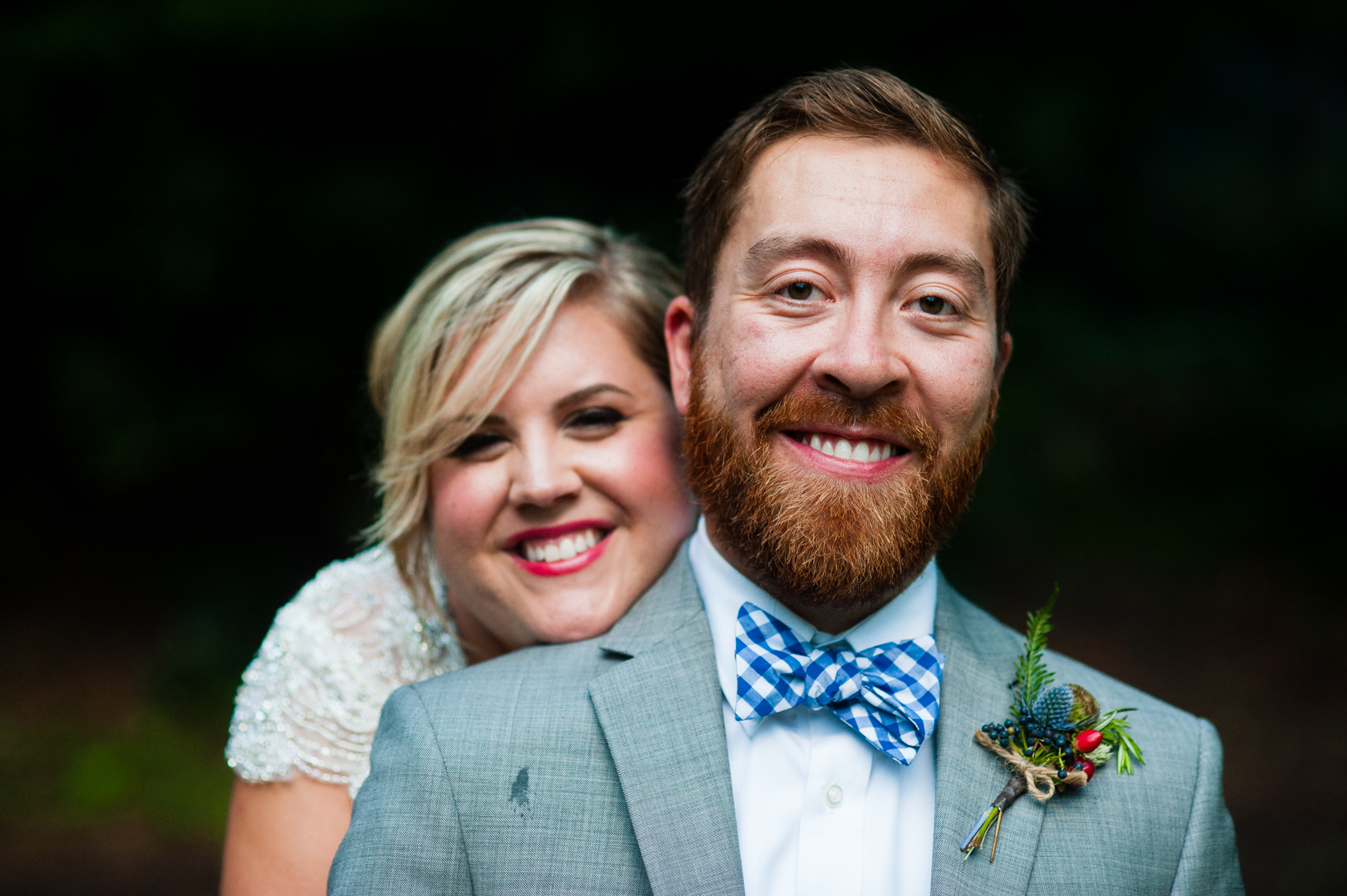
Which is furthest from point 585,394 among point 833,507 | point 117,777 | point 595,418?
point 117,777

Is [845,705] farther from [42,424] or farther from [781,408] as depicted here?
[42,424]

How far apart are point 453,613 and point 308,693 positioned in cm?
48

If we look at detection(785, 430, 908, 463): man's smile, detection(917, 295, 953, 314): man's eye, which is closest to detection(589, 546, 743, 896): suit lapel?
detection(785, 430, 908, 463): man's smile

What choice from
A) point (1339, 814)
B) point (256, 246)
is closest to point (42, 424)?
point (256, 246)

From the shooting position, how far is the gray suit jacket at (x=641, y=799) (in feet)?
7.34

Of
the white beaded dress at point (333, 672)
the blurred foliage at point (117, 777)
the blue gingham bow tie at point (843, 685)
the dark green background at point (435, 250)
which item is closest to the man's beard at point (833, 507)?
the blue gingham bow tie at point (843, 685)

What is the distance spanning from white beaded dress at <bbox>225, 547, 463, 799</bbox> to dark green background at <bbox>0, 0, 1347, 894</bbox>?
193 cm

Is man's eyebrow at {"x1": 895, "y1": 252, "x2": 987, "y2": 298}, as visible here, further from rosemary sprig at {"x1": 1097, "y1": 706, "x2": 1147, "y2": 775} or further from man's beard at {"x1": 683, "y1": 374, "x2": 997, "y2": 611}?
rosemary sprig at {"x1": 1097, "y1": 706, "x2": 1147, "y2": 775}

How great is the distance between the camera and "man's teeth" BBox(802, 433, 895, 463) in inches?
97.2

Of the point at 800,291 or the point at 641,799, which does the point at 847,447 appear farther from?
the point at 641,799

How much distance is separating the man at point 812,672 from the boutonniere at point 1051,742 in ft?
0.11

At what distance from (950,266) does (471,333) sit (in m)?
1.30

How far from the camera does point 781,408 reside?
96.4 inches

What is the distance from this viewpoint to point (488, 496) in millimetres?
2938
